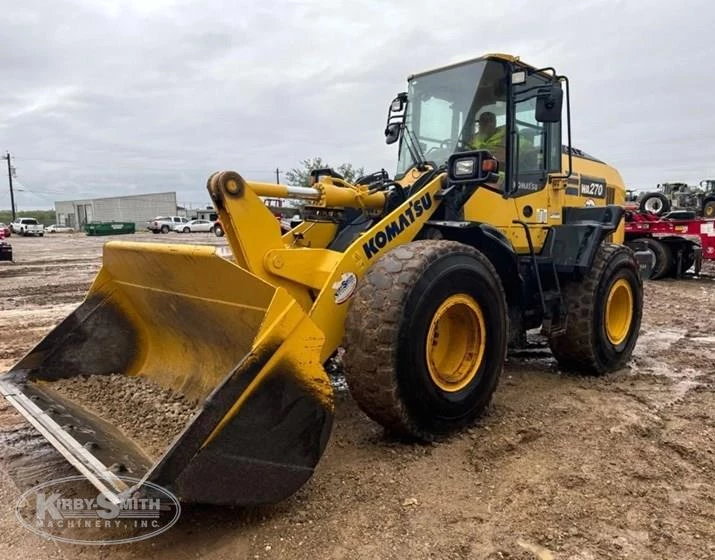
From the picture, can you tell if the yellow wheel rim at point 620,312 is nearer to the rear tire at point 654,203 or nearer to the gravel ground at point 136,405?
the gravel ground at point 136,405

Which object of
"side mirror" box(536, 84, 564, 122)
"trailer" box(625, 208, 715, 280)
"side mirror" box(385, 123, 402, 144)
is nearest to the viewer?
"side mirror" box(536, 84, 564, 122)

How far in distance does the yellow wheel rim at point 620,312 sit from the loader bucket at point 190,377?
3671 mm

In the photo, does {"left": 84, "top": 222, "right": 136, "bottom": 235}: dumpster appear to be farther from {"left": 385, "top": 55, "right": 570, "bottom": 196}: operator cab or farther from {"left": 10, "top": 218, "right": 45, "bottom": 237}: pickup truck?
{"left": 385, "top": 55, "right": 570, "bottom": 196}: operator cab

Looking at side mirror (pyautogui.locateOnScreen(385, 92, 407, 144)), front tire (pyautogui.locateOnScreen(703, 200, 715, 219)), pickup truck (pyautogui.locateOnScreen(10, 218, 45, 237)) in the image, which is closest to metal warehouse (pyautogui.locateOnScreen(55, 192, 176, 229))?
pickup truck (pyautogui.locateOnScreen(10, 218, 45, 237))

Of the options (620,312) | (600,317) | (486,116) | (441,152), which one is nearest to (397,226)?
(441,152)

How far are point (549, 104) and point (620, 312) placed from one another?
232 centimetres

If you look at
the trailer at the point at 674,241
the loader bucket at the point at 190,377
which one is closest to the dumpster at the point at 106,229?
the trailer at the point at 674,241

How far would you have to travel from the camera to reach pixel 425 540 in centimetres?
273

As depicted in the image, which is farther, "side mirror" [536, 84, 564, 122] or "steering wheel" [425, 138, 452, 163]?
"steering wheel" [425, 138, 452, 163]

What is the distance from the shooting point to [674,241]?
13.2m

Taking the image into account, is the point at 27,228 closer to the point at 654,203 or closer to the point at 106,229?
the point at 106,229

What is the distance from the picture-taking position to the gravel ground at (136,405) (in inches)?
130

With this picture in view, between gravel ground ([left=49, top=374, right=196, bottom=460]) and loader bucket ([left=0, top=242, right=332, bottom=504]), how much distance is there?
2cm

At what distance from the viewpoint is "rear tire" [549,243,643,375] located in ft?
16.8
